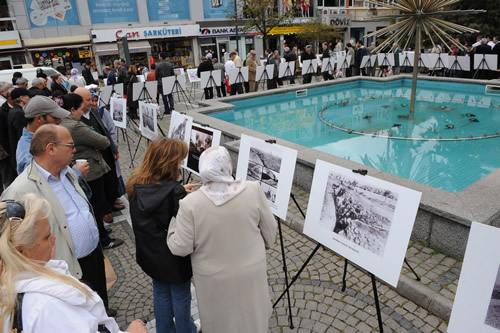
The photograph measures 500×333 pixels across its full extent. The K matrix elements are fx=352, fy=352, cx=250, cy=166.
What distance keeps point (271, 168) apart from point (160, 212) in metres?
1.46

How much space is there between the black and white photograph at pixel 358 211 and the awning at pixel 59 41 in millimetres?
28931

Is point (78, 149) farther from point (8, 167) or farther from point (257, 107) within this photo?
point (257, 107)

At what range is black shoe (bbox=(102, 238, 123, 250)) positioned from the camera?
4.81 meters

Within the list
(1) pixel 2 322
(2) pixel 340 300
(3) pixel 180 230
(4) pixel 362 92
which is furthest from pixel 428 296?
(4) pixel 362 92

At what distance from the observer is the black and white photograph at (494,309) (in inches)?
74.9

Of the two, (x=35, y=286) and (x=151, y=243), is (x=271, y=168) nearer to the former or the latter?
(x=151, y=243)

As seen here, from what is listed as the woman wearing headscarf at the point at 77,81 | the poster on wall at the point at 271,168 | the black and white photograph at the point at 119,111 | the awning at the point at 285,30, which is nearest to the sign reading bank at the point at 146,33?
the awning at the point at 285,30

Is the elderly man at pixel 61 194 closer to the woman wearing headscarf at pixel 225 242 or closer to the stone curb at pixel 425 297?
the woman wearing headscarf at pixel 225 242

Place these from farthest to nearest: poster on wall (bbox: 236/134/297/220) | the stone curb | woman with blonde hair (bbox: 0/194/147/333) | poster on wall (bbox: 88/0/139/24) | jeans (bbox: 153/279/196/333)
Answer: poster on wall (bbox: 88/0/139/24)
poster on wall (bbox: 236/134/297/220)
the stone curb
jeans (bbox: 153/279/196/333)
woman with blonde hair (bbox: 0/194/147/333)

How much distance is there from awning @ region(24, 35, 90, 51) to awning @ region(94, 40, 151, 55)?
903 millimetres

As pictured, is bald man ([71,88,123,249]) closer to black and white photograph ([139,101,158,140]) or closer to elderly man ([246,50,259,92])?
black and white photograph ([139,101,158,140])

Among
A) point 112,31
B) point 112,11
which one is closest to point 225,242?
point 112,31

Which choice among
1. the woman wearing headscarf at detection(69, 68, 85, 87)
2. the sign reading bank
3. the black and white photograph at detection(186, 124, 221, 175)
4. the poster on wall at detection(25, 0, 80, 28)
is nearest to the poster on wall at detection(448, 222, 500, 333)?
the black and white photograph at detection(186, 124, 221, 175)

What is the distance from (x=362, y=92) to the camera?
14.2 m
